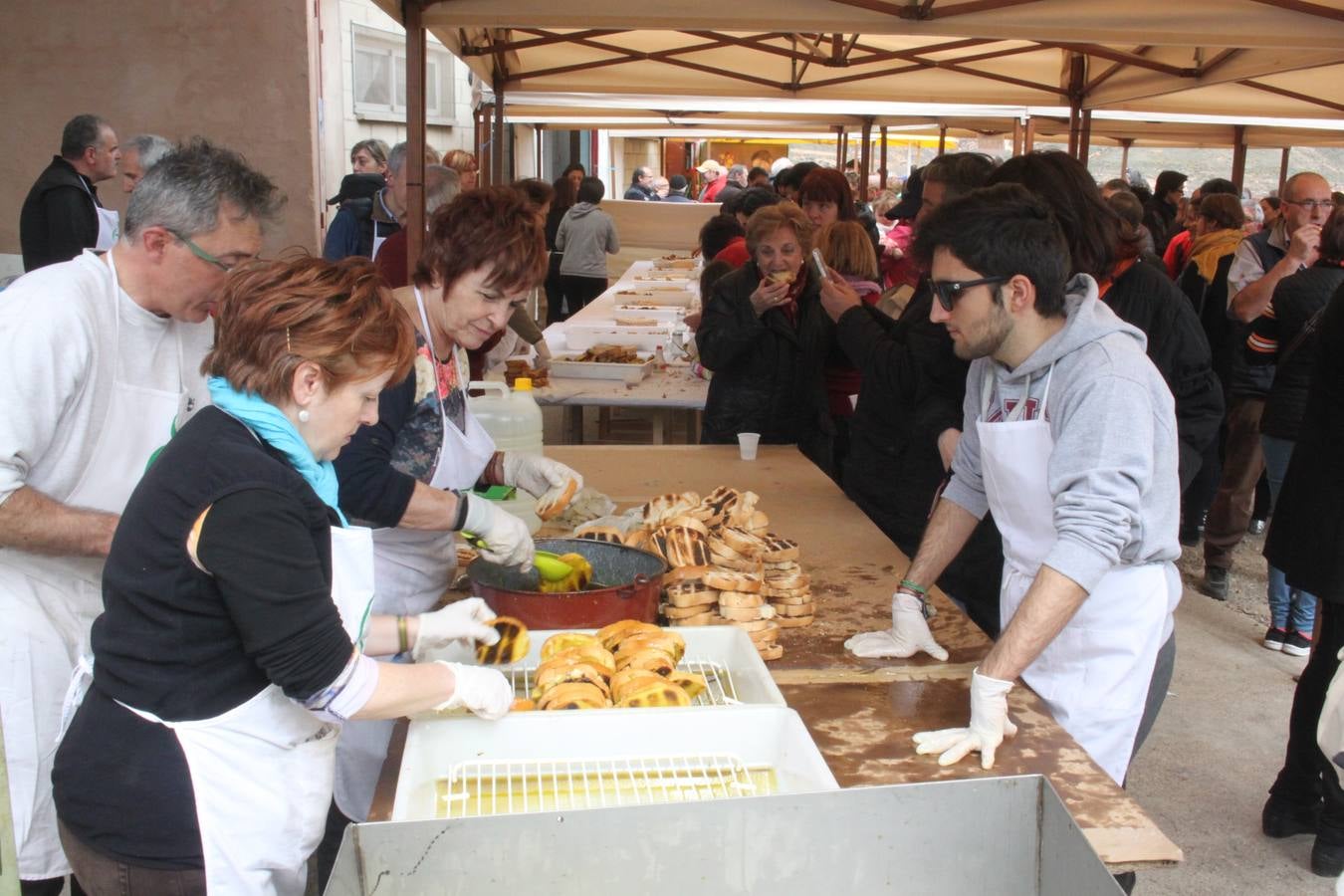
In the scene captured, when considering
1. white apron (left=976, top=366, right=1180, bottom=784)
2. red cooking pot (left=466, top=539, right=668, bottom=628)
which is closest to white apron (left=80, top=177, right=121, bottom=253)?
red cooking pot (left=466, top=539, right=668, bottom=628)

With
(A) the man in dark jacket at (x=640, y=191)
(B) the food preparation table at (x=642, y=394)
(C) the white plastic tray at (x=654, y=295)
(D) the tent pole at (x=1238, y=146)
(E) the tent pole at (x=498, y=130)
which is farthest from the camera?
(A) the man in dark jacket at (x=640, y=191)

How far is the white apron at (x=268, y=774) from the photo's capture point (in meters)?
1.67

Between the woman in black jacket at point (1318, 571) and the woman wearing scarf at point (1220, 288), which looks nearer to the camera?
the woman in black jacket at point (1318, 571)

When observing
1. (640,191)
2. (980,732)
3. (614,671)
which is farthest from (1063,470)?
(640,191)

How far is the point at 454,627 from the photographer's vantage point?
2.06 meters

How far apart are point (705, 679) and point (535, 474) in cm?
97

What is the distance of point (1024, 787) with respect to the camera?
163 cm

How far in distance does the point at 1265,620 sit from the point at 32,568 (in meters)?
5.39

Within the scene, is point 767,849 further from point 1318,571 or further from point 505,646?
point 1318,571

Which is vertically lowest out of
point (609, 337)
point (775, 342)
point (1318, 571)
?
point (1318, 571)

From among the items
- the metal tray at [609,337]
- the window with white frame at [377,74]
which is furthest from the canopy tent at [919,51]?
the window with white frame at [377,74]

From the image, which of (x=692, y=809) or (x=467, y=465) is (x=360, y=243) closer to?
(x=467, y=465)

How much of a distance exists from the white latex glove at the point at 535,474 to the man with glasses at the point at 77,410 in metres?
0.88

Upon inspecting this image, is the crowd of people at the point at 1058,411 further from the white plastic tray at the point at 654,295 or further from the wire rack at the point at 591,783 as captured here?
the white plastic tray at the point at 654,295
